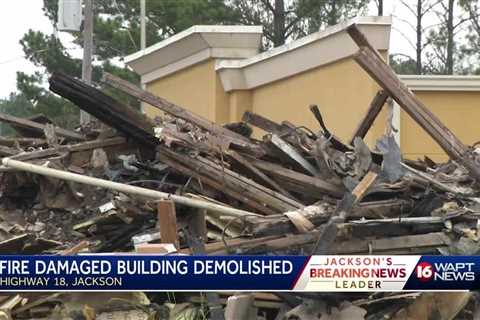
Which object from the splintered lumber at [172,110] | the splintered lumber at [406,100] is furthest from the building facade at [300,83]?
the splintered lumber at [406,100]

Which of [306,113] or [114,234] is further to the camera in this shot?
[306,113]

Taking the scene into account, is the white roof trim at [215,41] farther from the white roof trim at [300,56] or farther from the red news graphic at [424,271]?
the red news graphic at [424,271]

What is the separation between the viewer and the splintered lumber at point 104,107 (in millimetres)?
7074

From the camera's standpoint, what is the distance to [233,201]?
6941 millimetres

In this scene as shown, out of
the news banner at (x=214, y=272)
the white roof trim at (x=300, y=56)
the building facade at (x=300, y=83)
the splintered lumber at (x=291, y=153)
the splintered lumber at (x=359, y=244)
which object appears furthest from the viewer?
the building facade at (x=300, y=83)

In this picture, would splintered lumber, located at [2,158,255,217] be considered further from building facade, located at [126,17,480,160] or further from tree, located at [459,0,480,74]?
tree, located at [459,0,480,74]

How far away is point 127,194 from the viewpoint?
6738 millimetres

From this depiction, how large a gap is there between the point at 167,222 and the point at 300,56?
22.8 ft

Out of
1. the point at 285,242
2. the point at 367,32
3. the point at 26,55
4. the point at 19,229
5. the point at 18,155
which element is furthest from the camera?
the point at 26,55

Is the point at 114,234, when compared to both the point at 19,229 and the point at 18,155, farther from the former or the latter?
the point at 18,155

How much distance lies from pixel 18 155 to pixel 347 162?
347 centimetres

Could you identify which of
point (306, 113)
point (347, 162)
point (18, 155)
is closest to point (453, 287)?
point (347, 162)

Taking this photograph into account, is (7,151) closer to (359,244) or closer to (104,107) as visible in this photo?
(104,107)

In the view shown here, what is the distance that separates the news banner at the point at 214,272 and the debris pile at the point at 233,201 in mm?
665
